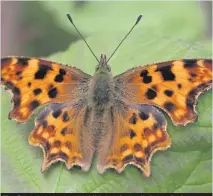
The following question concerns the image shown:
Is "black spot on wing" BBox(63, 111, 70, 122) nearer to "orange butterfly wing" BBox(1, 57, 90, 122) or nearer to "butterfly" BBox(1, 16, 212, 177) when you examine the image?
"butterfly" BBox(1, 16, 212, 177)

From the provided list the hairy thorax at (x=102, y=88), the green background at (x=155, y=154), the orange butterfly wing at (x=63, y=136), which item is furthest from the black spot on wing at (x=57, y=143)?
the hairy thorax at (x=102, y=88)

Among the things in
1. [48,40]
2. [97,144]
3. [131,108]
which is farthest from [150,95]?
[48,40]

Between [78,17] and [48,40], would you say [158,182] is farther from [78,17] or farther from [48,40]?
[48,40]

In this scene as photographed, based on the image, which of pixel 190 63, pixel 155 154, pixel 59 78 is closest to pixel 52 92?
pixel 59 78

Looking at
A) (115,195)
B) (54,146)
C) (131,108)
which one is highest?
(131,108)

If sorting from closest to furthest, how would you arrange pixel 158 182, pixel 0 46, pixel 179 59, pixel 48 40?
pixel 158 182, pixel 179 59, pixel 0 46, pixel 48 40

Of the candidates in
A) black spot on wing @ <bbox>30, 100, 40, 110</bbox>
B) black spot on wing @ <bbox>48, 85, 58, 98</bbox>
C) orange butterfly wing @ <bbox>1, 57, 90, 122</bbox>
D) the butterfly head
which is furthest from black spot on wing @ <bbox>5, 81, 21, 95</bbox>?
the butterfly head

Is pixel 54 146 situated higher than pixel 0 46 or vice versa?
pixel 0 46

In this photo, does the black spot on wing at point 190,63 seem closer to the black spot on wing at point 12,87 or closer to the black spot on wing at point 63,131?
the black spot on wing at point 63,131
